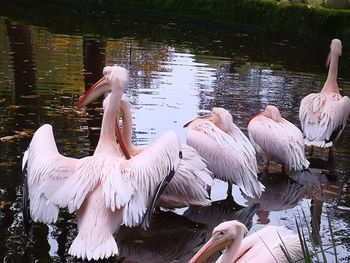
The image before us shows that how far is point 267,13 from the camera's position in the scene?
22.4m

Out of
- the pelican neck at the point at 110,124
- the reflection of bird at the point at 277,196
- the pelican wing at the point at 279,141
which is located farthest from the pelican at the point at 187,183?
the pelican wing at the point at 279,141

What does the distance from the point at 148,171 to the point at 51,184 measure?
2.24ft

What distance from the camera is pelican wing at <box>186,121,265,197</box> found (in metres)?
6.38

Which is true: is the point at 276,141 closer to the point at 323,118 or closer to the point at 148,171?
the point at 323,118

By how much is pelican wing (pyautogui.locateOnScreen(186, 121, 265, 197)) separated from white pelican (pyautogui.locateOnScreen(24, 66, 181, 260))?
1401 mm

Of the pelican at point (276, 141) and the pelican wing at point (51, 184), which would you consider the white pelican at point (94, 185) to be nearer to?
the pelican wing at point (51, 184)

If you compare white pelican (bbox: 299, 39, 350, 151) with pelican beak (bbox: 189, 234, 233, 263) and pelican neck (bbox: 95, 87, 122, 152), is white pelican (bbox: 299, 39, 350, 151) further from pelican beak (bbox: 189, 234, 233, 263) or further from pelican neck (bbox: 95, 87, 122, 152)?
pelican beak (bbox: 189, 234, 233, 263)

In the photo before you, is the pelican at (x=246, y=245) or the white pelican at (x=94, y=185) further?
the white pelican at (x=94, y=185)

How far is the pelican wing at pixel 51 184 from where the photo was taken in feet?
15.8

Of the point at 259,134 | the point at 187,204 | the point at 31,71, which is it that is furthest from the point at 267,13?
the point at 187,204

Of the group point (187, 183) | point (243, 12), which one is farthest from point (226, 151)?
point (243, 12)

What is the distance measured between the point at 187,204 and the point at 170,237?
59 centimetres

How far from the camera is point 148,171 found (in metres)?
4.90

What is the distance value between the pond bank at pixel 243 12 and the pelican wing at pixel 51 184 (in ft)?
55.4
